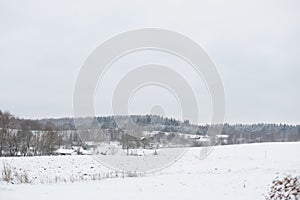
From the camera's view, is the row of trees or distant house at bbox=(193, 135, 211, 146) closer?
distant house at bbox=(193, 135, 211, 146)

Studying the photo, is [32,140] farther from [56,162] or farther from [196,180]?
[196,180]

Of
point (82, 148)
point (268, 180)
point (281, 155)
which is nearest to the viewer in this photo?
point (268, 180)

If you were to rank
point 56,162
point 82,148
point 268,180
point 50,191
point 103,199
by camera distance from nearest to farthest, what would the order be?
point 103,199, point 50,191, point 268,180, point 56,162, point 82,148

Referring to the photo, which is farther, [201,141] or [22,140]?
[22,140]

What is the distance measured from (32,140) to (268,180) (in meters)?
46.7

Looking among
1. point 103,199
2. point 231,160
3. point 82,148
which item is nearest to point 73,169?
point 231,160

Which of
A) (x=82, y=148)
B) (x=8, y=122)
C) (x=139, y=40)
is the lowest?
(x=82, y=148)

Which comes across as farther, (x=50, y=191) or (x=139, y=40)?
(x=139, y=40)

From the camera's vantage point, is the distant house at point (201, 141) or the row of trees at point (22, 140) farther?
the row of trees at point (22, 140)

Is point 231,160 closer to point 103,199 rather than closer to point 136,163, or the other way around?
point 136,163

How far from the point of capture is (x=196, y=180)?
1319 cm

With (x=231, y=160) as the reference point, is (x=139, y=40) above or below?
above

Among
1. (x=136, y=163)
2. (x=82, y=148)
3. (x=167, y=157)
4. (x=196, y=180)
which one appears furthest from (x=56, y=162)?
(x=82, y=148)

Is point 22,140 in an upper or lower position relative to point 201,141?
lower
